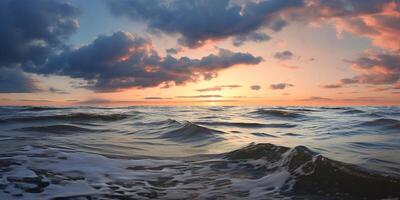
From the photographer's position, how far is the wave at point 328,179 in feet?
16.3

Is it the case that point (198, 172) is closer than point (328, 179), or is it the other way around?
point (328, 179)

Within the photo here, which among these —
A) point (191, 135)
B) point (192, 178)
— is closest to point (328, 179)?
point (192, 178)

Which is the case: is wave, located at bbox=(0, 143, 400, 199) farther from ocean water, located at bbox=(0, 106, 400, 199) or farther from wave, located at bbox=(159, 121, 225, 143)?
wave, located at bbox=(159, 121, 225, 143)

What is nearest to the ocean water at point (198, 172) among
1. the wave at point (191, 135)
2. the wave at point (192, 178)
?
the wave at point (192, 178)

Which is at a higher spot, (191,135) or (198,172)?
(191,135)

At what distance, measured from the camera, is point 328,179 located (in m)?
5.64

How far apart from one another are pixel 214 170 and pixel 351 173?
247 centimetres

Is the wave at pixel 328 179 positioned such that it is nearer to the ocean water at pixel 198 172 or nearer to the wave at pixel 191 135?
the ocean water at pixel 198 172

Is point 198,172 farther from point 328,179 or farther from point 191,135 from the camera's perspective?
point 191,135

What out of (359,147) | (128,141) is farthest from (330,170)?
(128,141)

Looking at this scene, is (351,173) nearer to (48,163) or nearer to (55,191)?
(55,191)

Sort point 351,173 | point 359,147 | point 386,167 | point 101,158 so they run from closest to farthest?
point 351,173 → point 386,167 → point 101,158 → point 359,147

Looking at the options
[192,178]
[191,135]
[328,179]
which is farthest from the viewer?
[191,135]

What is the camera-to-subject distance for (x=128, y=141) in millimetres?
11109
